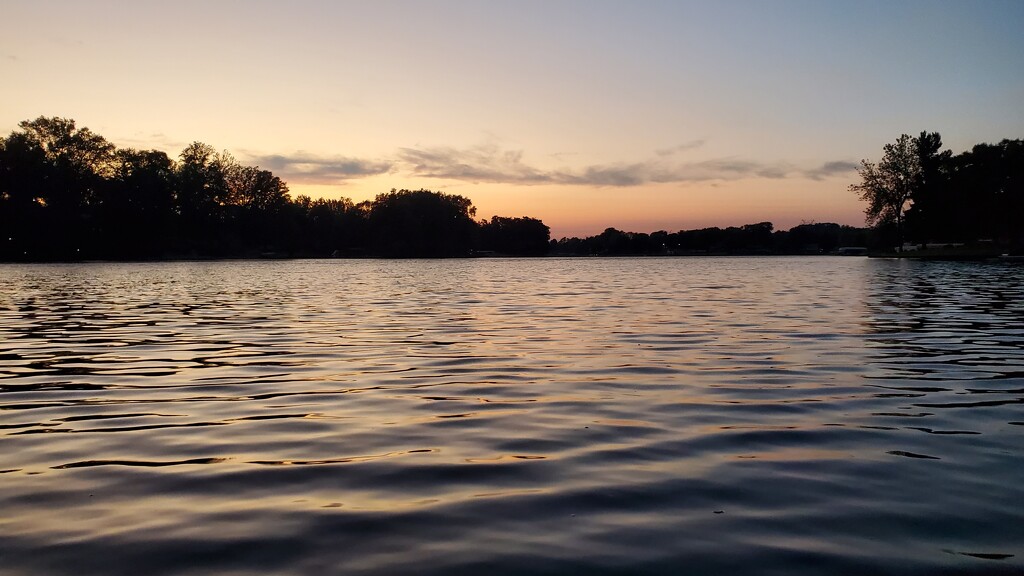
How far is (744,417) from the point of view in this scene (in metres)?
7.66

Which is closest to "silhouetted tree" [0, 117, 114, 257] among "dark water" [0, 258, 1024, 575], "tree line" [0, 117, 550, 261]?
"tree line" [0, 117, 550, 261]

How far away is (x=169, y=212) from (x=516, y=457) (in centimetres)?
13461

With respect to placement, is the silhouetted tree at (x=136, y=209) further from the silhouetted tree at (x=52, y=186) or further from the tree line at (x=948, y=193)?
the tree line at (x=948, y=193)

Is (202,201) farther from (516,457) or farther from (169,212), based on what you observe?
(516,457)

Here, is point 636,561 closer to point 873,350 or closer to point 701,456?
point 701,456

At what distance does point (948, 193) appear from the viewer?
103 m

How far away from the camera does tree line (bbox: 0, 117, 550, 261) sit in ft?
352

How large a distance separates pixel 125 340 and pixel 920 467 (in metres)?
14.7

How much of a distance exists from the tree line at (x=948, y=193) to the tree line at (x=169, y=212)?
10221 centimetres

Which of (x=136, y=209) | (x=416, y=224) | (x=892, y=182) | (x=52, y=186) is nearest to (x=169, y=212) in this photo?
(x=136, y=209)

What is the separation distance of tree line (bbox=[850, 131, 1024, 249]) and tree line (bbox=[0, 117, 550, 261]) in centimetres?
10221

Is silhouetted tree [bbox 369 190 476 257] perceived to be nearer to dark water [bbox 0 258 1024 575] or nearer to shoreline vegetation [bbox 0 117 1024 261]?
shoreline vegetation [bbox 0 117 1024 261]

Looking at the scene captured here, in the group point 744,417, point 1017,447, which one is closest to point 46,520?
point 744,417

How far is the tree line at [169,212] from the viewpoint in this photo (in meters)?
107
